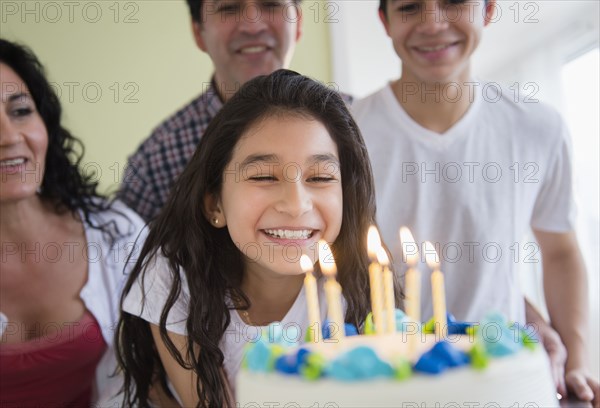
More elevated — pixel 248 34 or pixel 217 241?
pixel 248 34

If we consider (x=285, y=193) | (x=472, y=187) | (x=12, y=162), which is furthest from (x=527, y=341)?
(x=12, y=162)

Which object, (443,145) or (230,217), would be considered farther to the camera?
(443,145)

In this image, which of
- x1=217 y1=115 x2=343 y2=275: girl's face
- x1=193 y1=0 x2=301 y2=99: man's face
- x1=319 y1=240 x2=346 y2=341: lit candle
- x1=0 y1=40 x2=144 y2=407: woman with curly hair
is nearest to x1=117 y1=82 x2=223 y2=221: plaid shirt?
x1=193 y1=0 x2=301 y2=99: man's face

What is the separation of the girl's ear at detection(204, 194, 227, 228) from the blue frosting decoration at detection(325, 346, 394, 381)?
1.97ft

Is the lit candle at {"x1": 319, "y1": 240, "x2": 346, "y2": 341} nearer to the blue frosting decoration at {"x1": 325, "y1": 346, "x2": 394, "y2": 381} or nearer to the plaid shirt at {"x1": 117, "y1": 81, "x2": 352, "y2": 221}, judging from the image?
the blue frosting decoration at {"x1": 325, "y1": 346, "x2": 394, "y2": 381}

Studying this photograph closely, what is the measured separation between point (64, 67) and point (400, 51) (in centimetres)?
174

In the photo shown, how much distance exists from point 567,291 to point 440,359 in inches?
38.3

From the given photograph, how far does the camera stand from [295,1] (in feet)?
5.69

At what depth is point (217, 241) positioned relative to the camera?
1253 millimetres

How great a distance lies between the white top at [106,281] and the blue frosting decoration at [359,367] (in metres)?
0.83

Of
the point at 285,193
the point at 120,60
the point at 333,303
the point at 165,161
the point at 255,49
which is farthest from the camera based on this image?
the point at 120,60

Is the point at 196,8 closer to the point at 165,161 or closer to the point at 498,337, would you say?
the point at 165,161

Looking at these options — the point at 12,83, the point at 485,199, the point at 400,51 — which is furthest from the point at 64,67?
the point at 485,199

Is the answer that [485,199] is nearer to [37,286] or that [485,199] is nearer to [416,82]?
[416,82]
